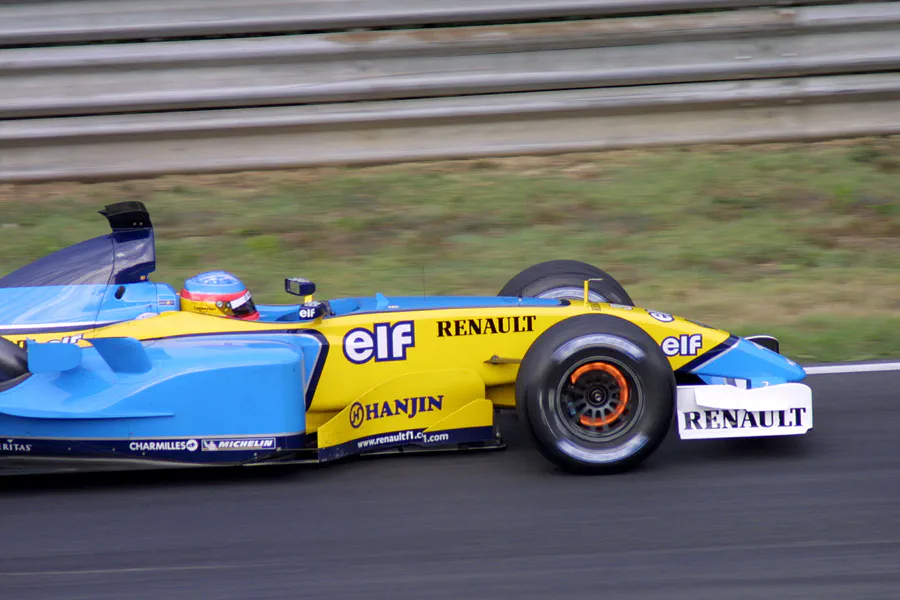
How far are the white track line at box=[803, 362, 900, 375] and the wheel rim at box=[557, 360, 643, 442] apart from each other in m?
1.83

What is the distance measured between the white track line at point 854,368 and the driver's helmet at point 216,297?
3.14 metres

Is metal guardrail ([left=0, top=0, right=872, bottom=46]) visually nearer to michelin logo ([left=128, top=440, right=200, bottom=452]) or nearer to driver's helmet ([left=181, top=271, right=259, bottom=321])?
driver's helmet ([left=181, top=271, right=259, bottom=321])

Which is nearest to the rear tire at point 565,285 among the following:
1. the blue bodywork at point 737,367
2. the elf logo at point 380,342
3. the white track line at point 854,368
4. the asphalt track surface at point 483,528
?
the blue bodywork at point 737,367

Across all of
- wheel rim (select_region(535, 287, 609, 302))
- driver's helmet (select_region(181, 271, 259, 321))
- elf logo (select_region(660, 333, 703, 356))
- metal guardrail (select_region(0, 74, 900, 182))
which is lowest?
elf logo (select_region(660, 333, 703, 356))

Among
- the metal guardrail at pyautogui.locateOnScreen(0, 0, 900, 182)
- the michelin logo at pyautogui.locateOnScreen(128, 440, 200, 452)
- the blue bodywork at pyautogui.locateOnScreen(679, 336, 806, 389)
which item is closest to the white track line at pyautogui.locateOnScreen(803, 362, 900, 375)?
the blue bodywork at pyautogui.locateOnScreen(679, 336, 806, 389)

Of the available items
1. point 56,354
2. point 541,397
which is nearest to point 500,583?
point 541,397

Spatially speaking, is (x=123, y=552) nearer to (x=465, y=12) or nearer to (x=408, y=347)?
(x=408, y=347)

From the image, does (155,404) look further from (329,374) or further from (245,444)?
(329,374)

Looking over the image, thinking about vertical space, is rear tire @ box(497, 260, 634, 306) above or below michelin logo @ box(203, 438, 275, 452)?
above

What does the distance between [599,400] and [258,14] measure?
5688 mm

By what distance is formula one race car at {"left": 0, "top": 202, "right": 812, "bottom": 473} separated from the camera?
436 centimetres

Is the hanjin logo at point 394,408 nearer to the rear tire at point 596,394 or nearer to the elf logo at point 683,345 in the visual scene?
the rear tire at point 596,394

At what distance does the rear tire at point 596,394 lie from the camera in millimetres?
4406

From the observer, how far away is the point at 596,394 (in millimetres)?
4547
